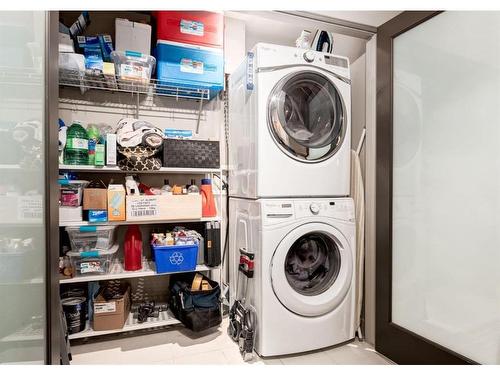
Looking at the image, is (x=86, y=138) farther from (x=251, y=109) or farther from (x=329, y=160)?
(x=329, y=160)

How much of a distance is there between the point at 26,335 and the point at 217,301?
49.8 inches

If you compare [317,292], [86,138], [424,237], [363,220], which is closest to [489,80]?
[424,237]

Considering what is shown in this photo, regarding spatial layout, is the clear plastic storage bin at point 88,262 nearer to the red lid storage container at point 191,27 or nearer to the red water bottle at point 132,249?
the red water bottle at point 132,249

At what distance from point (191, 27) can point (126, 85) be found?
0.59 m

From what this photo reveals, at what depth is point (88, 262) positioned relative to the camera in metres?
1.81

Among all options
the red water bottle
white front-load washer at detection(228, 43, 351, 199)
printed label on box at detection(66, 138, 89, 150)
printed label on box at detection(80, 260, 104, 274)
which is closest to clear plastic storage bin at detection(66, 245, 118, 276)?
printed label on box at detection(80, 260, 104, 274)

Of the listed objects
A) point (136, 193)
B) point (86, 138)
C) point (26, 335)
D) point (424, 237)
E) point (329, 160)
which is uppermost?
point (86, 138)

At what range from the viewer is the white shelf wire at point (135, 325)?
5.93 feet

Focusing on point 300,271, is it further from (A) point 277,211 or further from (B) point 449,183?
(B) point 449,183

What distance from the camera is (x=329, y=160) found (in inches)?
72.9

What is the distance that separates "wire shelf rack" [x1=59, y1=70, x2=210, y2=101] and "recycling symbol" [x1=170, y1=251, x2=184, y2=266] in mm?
1134

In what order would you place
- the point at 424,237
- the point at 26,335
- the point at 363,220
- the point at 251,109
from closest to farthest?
the point at 26,335 → the point at 424,237 → the point at 251,109 → the point at 363,220

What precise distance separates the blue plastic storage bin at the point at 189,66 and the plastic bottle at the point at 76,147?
0.62 m

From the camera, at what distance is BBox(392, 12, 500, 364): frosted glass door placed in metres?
1.26
